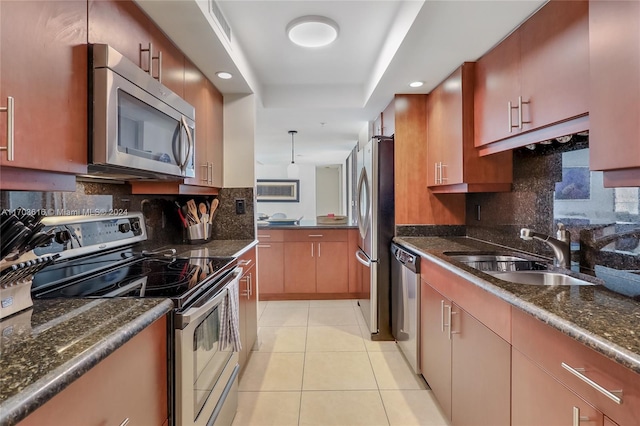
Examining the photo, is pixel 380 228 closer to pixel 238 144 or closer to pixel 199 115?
pixel 238 144

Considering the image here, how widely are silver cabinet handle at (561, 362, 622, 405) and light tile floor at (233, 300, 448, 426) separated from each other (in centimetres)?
113

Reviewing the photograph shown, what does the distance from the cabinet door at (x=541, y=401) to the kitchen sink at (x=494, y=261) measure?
2.65 ft

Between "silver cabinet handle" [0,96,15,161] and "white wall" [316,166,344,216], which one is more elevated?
"white wall" [316,166,344,216]

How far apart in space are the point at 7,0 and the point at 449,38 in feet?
6.11

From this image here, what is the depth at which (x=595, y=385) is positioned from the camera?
0.78m

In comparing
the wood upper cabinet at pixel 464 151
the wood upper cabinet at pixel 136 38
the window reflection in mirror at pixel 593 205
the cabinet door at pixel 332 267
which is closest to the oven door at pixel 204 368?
the wood upper cabinet at pixel 136 38

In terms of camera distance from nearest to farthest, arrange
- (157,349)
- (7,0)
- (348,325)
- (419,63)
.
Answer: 1. (7,0)
2. (157,349)
3. (419,63)
4. (348,325)

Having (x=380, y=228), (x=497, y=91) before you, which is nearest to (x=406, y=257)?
→ (x=380, y=228)

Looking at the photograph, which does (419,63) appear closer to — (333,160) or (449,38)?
(449,38)

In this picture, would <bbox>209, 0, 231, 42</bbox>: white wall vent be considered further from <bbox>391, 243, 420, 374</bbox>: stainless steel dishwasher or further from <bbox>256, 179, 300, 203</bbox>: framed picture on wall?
<bbox>256, 179, 300, 203</bbox>: framed picture on wall

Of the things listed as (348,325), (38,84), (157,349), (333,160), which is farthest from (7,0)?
(333,160)

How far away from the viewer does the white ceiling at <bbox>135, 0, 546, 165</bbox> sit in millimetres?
1567

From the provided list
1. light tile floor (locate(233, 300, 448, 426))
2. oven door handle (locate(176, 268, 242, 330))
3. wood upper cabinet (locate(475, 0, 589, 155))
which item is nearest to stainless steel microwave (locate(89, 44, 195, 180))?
oven door handle (locate(176, 268, 242, 330))

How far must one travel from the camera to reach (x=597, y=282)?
4.19 feet
